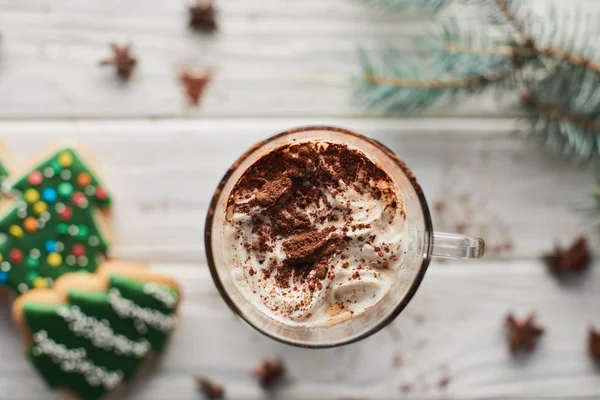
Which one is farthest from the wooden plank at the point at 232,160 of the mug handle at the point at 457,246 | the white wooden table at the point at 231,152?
the mug handle at the point at 457,246

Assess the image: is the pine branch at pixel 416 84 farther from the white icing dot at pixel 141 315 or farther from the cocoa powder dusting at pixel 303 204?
the white icing dot at pixel 141 315

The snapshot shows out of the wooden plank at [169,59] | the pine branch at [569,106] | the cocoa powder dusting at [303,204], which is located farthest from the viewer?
the wooden plank at [169,59]

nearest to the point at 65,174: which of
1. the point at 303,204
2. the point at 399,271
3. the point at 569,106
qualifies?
the point at 303,204

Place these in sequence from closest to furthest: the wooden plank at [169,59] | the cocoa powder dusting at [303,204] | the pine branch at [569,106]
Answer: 1. the cocoa powder dusting at [303,204]
2. the pine branch at [569,106]
3. the wooden plank at [169,59]

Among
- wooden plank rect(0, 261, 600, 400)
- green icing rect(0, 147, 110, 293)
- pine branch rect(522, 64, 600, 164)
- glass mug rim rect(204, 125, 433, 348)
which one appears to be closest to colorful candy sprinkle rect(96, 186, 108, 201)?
green icing rect(0, 147, 110, 293)

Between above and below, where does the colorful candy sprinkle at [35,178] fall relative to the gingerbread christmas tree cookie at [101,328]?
above

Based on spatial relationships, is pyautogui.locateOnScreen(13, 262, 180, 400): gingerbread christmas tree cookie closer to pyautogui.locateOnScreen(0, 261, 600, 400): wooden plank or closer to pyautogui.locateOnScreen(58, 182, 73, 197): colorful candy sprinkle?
pyautogui.locateOnScreen(0, 261, 600, 400): wooden plank

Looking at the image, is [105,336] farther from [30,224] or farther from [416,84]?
[416,84]

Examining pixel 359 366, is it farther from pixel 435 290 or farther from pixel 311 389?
pixel 435 290
